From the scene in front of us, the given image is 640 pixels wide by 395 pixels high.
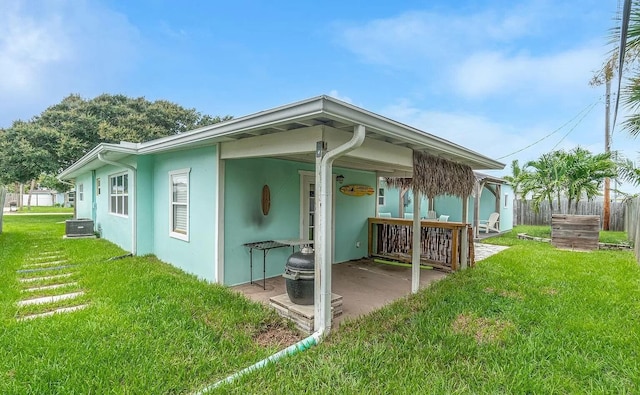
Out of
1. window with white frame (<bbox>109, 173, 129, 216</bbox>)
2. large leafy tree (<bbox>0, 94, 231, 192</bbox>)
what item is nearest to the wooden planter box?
window with white frame (<bbox>109, 173, 129, 216</bbox>)

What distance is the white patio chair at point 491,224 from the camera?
13.5 meters

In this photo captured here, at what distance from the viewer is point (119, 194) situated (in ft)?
28.8

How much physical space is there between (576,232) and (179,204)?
1127 cm

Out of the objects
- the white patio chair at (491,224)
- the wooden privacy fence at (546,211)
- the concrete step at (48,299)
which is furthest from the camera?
the wooden privacy fence at (546,211)

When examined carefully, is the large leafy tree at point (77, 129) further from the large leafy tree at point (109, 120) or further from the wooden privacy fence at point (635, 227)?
the wooden privacy fence at point (635, 227)

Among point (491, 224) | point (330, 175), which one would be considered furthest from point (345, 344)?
point (491, 224)

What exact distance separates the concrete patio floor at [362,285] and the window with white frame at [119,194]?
16.5 ft

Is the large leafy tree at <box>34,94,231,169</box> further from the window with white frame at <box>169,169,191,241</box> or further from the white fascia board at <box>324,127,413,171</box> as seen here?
the white fascia board at <box>324,127,413,171</box>

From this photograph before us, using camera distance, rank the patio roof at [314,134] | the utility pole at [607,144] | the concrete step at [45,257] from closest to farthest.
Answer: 1. the patio roof at [314,134]
2. the concrete step at [45,257]
3. the utility pole at [607,144]

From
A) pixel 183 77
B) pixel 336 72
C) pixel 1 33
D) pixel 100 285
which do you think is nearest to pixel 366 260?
pixel 100 285

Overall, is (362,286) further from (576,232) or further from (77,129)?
(77,129)

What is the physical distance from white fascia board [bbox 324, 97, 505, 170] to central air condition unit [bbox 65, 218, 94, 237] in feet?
37.1

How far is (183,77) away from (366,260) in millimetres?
13798

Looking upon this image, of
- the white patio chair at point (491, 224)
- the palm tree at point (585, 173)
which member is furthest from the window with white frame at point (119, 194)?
the palm tree at point (585, 173)
